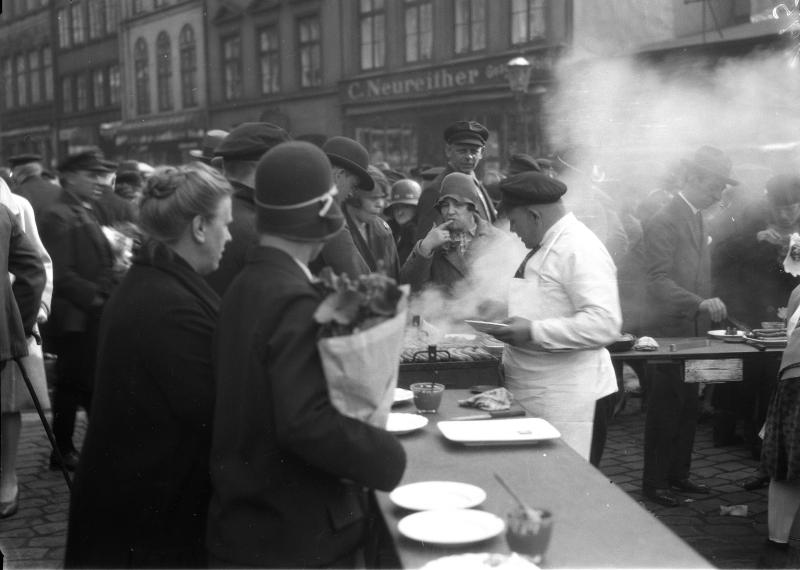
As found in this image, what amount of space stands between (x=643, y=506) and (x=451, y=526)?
2718mm

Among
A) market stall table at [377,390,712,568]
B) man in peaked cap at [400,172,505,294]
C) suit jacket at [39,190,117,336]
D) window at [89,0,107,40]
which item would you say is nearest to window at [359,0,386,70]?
window at [89,0,107,40]

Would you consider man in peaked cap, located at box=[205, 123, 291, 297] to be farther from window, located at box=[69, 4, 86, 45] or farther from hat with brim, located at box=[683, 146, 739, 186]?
window, located at box=[69, 4, 86, 45]

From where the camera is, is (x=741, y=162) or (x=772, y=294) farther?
(x=741, y=162)

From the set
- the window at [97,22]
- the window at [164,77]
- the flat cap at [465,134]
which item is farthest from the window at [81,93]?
the flat cap at [465,134]

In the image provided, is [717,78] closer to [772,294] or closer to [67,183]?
[772,294]

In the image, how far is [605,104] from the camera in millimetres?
11031

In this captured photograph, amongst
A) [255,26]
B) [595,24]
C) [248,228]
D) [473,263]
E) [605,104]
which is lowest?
[473,263]

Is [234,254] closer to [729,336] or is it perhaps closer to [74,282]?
[74,282]

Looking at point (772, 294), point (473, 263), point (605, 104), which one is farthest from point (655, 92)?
point (473, 263)

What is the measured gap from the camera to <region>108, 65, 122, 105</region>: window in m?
20.2

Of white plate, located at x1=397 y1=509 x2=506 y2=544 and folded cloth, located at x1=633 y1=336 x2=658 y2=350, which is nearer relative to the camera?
white plate, located at x1=397 y1=509 x2=506 y2=544

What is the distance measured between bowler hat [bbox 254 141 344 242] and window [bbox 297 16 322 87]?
50.9ft

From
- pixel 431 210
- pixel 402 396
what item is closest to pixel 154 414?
pixel 402 396

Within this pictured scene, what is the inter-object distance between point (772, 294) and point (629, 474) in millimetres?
1642
